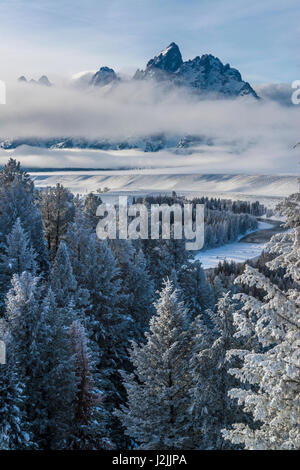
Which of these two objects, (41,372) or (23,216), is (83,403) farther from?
(23,216)

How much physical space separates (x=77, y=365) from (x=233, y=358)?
7663 mm

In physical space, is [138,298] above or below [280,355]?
below

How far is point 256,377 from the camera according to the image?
1065cm

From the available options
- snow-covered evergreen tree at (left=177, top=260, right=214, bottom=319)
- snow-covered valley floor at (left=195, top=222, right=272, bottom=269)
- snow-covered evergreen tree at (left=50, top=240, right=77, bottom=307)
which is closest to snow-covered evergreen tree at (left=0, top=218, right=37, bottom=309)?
snow-covered evergreen tree at (left=50, top=240, right=77, bottom=307)

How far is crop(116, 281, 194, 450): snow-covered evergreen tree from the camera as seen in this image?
61.3 feet

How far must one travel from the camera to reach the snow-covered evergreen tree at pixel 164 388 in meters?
18.7

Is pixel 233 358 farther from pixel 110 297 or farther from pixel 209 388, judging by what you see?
pixel 110 297

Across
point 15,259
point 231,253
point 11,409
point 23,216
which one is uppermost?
point 23,216

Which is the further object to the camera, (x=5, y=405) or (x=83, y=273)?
(x=83, y=273)

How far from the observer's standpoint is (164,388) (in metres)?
19.0

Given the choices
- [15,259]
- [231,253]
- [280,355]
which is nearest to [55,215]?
[15,259]

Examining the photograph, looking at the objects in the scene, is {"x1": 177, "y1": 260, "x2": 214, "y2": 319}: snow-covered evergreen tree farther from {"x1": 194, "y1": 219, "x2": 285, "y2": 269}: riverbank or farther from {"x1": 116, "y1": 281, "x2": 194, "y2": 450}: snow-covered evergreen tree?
{"x1": 194, "y1": 219, "x2": 285, "y2": 269}: riverbank

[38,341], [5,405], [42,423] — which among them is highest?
[38,341]
